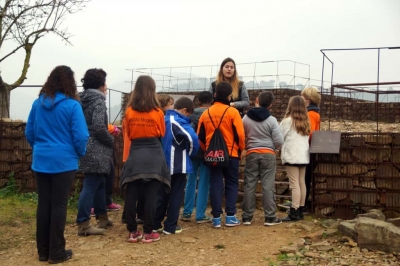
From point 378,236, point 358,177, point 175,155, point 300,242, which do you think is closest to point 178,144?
point 175,155

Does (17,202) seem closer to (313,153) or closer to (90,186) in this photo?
(90,186)

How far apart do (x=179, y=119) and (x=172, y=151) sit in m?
→ 0.37

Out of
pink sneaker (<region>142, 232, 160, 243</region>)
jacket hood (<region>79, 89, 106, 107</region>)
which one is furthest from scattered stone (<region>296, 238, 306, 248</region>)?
jacket hood (<region>79, 89, 106, 107</region>)

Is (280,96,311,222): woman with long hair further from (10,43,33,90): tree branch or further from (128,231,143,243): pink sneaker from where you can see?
(10,43,33,90): tree branch

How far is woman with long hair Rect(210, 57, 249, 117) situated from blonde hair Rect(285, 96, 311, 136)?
619mm

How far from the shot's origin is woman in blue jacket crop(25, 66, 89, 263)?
13.4ft

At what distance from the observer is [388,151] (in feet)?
19.9

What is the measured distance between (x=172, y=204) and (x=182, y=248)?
1.90 feet

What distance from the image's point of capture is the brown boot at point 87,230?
16.2 feet

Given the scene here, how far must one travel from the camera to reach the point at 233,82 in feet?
19.5

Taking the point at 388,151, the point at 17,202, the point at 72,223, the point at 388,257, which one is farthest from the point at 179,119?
the point at 17,202

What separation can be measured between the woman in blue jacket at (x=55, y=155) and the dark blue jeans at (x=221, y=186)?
175 cm

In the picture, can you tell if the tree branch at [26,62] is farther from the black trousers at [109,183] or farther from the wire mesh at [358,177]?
the wire mesh at [358,177]

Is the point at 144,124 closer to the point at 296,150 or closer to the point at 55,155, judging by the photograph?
the point at 55,155
